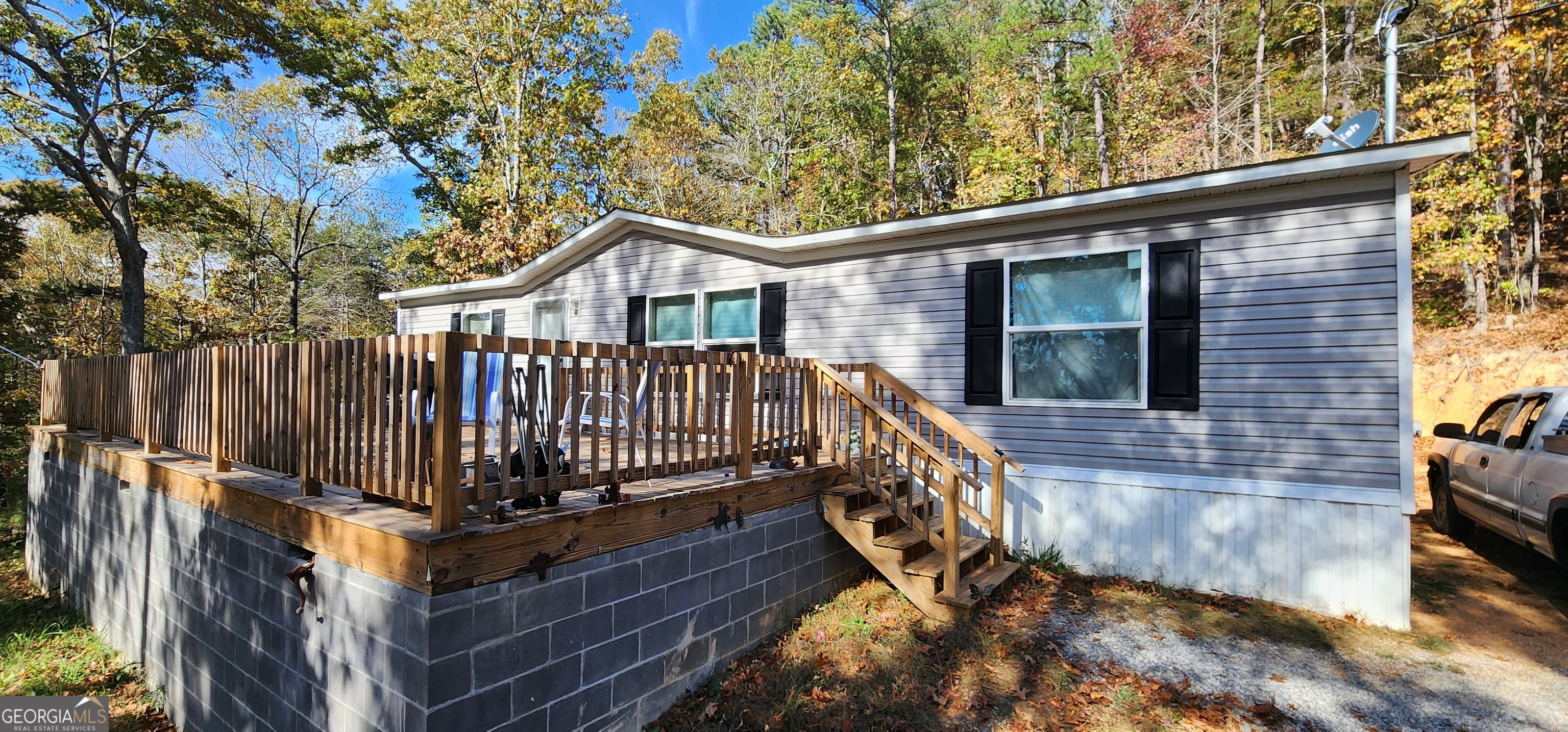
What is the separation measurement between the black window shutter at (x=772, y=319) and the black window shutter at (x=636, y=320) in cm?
158

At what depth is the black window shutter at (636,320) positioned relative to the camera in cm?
783

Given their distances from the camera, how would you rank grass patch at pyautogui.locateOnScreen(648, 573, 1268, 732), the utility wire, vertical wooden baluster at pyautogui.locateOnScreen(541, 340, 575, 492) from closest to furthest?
vertical wooden baluster at pyautogui.locateOnScreen(541, 340, 575, 492) → grass patch at pyautogui.locateOnScreen(648, 573, 1268, 732) → the utility wire

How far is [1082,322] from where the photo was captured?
213 inches

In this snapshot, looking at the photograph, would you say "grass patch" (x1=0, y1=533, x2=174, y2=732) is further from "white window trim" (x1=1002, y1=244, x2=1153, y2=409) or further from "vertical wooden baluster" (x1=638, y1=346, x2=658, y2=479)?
"white window trim" (x1=1002, y1=244, x2=1153, y2=409)

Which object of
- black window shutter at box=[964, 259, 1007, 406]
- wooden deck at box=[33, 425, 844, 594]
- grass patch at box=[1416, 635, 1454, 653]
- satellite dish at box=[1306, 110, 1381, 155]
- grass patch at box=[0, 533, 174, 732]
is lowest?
grass patch at box=[0, 533, 174, 732]

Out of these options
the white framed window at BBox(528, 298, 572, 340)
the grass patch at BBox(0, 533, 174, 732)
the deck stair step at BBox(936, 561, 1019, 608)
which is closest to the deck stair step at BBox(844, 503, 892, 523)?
the deck stair step at BBox(936, 561, 1019, 608)

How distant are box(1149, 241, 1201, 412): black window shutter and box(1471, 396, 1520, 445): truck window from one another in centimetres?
299

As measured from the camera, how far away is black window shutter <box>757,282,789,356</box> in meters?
6.91

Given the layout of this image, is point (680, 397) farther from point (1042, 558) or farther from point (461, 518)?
point (1042, 558)

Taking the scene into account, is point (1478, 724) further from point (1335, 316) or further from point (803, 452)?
point (803, 452)

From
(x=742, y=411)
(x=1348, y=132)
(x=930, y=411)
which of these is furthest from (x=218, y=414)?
(x=1348, y=132)

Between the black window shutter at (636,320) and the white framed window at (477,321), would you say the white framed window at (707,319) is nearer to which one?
the black window shutter at (636,320)

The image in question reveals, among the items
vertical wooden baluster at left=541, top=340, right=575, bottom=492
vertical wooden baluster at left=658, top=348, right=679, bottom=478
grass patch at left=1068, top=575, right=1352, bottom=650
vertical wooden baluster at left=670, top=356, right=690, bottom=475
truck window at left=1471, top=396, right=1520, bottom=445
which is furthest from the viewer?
truck window at left=1471, top=396, right=1520, bottom=445

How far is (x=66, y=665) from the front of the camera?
499 cm
